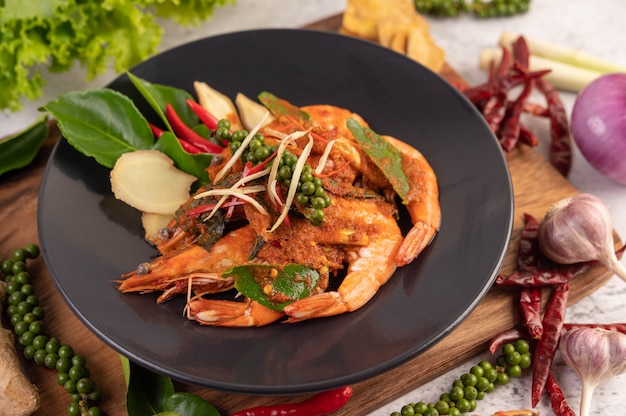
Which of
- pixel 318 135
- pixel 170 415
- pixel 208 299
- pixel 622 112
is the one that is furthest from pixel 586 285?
pixel 170 415

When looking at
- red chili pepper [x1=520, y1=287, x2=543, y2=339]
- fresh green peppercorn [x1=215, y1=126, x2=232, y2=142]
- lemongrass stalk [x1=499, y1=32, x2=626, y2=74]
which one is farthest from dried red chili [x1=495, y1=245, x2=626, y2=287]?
lemongrass stalk [x1=499, y1=32, x2=626, y2=74]

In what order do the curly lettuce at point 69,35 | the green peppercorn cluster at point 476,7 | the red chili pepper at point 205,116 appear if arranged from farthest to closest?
the green peppercorn cluster at point 476,7
the curly lettuce at point 69,35
the red chili pepper at point 205,116

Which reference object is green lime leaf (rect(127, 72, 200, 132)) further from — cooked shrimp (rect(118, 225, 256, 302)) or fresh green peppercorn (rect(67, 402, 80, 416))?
fresh green peppercorn (rect(67, 402, 80, 416))

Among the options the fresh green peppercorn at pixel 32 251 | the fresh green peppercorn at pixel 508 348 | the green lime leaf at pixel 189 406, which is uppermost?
the fresh green peppercorn at pixel 32 251

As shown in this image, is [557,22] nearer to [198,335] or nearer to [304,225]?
[304,225]

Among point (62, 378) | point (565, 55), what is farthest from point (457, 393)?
point (565, 55)

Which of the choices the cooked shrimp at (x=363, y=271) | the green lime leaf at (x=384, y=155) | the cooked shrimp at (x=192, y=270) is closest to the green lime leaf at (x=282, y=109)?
the green lime leaf at (x=384, y=155)

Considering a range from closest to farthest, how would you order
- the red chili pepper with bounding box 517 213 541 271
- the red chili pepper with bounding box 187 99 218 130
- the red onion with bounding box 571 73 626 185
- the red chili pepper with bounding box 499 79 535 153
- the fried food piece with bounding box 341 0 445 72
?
the red chili pepper with bounding box 517 213 541 271, the red chili pepper with bounding box 187 99 218 130, the red onion with bounding box 571 73 626 185, the red chili pepper with bounding box 499 79 535 153, the fried food piece with bounding box 341 0 445 72

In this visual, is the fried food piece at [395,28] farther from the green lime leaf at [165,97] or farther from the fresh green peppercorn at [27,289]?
the fresh green peppercorn at [27,289]
